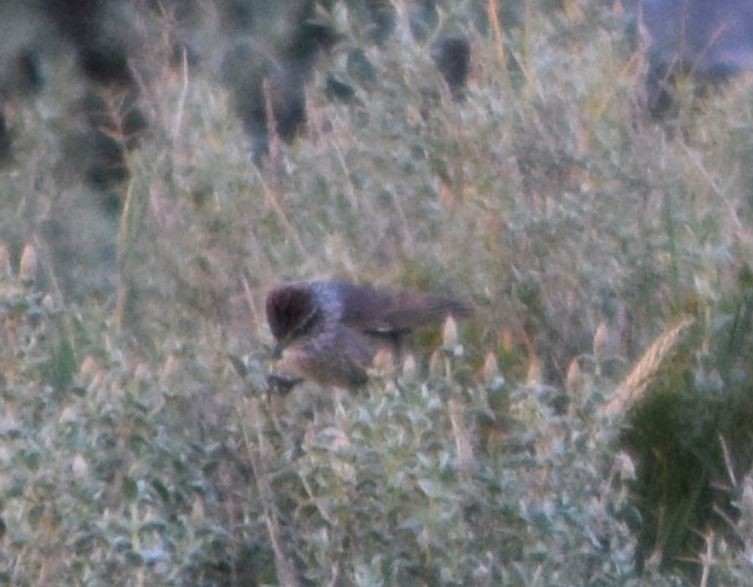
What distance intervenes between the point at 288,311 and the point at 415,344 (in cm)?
52

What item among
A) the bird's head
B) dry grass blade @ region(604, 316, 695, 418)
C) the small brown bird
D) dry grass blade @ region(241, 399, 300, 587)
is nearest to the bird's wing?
the small brown bird

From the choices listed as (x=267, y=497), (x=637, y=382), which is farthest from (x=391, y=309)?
(x=267, y=497)

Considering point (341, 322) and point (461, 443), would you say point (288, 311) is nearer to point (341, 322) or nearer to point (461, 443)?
point (341, 322)

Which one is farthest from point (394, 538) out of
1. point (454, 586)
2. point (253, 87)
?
point (253, 87)

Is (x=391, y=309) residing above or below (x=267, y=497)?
below

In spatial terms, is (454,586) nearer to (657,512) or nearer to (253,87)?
(657,512)

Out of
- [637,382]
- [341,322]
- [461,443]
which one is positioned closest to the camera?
[461,443]

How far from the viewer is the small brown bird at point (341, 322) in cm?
550

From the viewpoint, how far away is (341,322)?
5.90m

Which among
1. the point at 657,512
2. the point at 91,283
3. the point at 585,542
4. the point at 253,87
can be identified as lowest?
the point at 253,87

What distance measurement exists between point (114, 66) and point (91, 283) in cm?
374

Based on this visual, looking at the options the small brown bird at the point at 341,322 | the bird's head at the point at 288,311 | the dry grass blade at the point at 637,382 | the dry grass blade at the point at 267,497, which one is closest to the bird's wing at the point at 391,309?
the small brown bird at the point at 341,322

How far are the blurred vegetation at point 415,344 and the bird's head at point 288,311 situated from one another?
9 cm

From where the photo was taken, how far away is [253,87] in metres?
10.1
